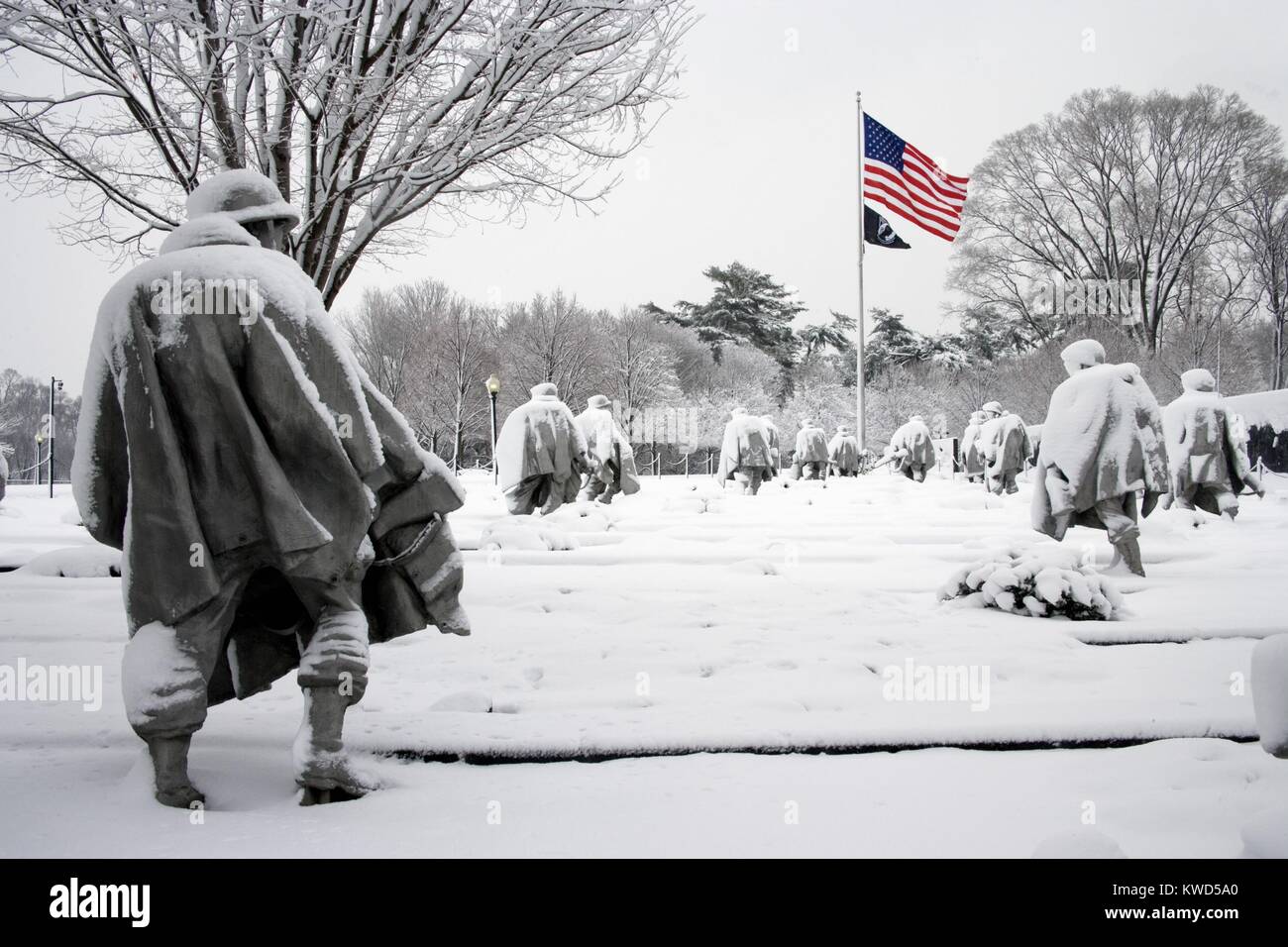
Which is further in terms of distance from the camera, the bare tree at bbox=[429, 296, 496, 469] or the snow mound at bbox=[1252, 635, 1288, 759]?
the bare tree at bbox=[429, 296, 496, 469]

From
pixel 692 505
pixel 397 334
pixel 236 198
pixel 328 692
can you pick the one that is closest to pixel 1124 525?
pixel 328 692

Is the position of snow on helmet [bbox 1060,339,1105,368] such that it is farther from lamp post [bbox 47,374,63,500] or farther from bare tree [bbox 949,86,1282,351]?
lamp post [bbox 47,374,63,500]

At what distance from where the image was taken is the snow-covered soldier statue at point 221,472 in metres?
2.34

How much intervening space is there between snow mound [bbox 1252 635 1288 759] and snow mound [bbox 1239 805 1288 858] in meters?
0.21

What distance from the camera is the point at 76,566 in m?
7.32

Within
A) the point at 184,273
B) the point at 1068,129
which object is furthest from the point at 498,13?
the point at 1068,129

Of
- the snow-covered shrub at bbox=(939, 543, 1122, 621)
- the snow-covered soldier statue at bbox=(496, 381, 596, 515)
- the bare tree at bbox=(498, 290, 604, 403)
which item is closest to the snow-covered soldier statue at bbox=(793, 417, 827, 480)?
the bare tree at bbox=(498, 290, 604, 403)

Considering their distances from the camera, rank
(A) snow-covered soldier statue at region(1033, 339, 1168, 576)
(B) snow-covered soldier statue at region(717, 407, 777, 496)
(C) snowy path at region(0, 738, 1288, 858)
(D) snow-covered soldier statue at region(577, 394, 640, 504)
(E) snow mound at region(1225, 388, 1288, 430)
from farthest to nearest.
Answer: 1. (B) snow-covered soldier statue at region(717, 407, 777, 496)
2. (E) snow mound at region(1225, 388, 1288, 430)
3. (D) snow-covered soldier statue at region(577, 394, 640, 504)
4. (A) snow-covered soldier statue at region(1033, 339, 1168, 576)
5. (C) snowy path at region(0, 738, 1288, 858)

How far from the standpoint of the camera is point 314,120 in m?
8.16

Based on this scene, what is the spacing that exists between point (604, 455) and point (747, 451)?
550 cm

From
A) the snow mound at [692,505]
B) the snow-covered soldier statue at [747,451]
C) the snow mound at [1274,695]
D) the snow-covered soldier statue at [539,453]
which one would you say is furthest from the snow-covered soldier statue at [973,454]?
the snow mound at [1274,695]

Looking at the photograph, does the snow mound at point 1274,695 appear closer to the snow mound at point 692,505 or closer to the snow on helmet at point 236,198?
the snow on helmet at point 236,198

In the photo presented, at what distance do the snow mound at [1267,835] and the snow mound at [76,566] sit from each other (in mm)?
7751

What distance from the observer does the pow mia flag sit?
25000 mm
